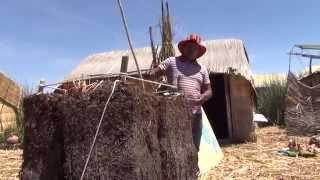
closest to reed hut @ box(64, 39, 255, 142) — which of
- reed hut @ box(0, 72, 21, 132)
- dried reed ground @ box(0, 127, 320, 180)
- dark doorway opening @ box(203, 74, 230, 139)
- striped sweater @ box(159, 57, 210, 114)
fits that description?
dried reed ground @ box(0, 127, 320, 180)

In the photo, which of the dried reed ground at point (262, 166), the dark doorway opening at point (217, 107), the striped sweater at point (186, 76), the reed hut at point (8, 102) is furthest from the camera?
the dark doorway opening at point (217, 107)

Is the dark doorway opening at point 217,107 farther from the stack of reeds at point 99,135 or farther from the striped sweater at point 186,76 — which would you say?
the stack of reeds at point 99,135

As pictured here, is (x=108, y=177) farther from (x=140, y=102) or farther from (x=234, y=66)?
(x=234, y=66)

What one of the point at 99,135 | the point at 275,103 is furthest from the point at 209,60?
the point at 99,135

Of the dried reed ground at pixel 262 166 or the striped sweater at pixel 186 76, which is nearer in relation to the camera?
the striped sweater at pixel 186 76

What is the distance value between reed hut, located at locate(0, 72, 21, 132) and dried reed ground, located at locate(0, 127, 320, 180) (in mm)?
4026

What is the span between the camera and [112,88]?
3768 mm

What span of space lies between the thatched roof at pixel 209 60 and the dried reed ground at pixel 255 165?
6.32 ft

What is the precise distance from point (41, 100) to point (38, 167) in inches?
20.2

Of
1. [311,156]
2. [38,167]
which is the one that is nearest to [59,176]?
[38,167]

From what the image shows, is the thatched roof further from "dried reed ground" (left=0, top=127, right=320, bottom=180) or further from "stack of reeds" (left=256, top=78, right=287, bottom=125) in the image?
"stack of reeds" (left=256, top=78, right=287, bottom=125)

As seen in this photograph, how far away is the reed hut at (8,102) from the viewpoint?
14.6 meters

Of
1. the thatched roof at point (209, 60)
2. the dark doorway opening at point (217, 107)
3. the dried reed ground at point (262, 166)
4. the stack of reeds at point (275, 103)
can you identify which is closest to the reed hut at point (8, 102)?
the thatched roof at point (209, 60)

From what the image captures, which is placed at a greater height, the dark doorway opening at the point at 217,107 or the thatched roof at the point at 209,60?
the thatched roof at the point at 209,60
